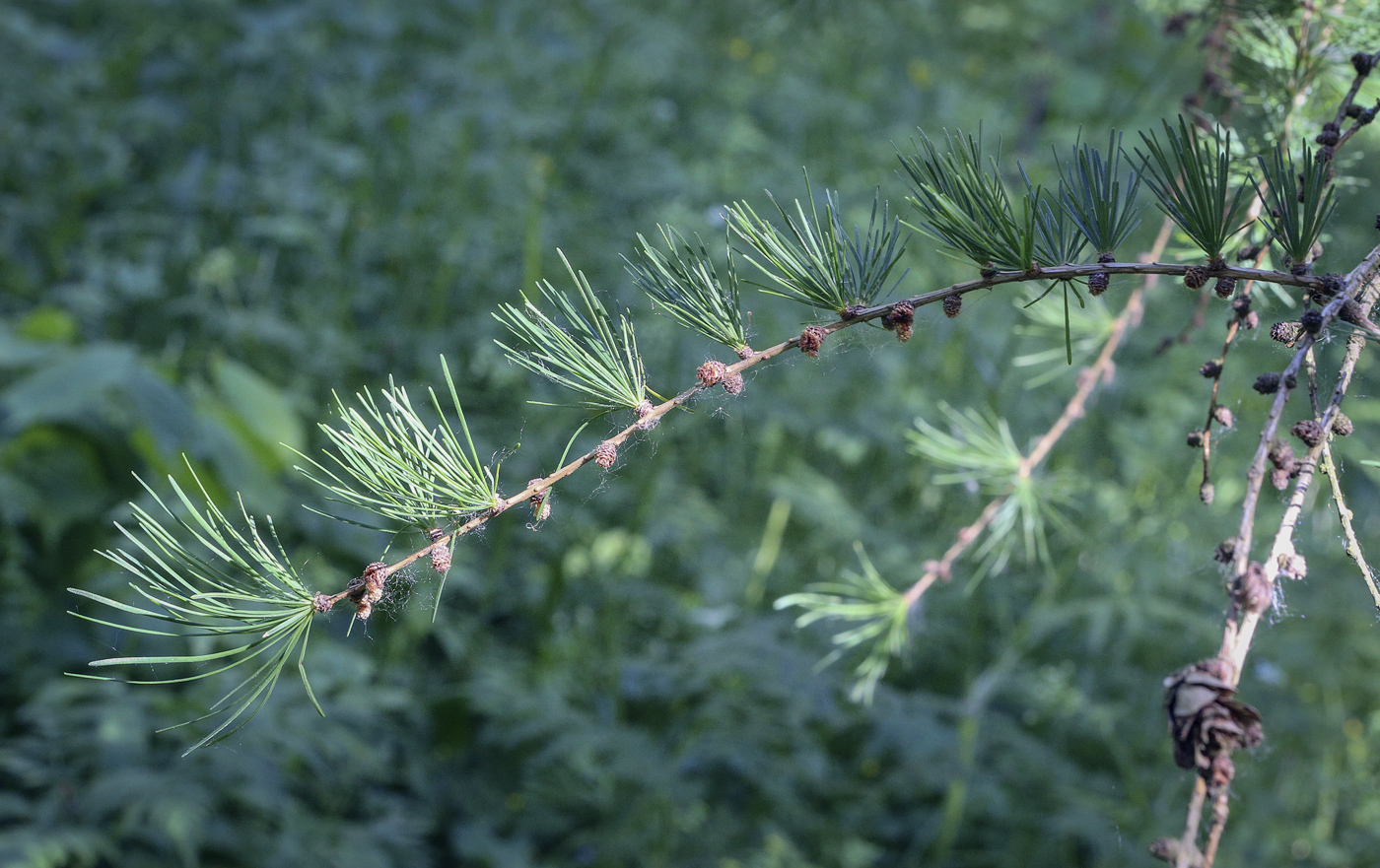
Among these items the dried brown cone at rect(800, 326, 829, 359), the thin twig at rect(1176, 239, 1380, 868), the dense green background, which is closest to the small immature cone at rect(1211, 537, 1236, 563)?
the thin twig at rect(1176, 239, 1380, 868)

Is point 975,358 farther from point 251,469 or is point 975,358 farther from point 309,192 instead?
point 309,192

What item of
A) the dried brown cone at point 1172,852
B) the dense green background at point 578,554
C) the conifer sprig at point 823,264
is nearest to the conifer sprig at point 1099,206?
the conifer sprig at point 823,264

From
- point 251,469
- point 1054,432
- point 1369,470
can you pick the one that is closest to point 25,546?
point 251,469

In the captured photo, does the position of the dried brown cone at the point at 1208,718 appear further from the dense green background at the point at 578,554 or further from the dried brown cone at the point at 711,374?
the dense green background at the point at 578,554

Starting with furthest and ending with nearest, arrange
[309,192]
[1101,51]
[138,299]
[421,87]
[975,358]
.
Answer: [1101,51] → [421,87] → [309,192] → [138,299] → [975,358]

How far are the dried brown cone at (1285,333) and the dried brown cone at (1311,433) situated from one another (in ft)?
0.21

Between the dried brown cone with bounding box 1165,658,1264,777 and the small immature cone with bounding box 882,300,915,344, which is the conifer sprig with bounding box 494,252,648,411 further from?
the dried brown cone with bounding box 1165,658,1264,777

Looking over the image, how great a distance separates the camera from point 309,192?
2898 mm

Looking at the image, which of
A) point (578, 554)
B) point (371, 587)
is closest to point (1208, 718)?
point (371, 587)

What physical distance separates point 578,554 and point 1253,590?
6.06 ft

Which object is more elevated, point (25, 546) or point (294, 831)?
point (25, 546)

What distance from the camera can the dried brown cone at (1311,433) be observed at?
48 cm

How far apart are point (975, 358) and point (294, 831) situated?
5.74 ft

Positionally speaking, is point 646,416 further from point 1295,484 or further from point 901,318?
point 1295,484
